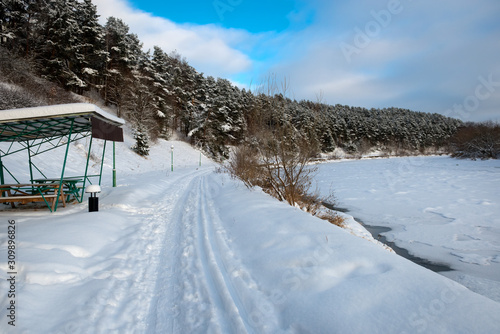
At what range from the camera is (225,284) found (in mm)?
2916

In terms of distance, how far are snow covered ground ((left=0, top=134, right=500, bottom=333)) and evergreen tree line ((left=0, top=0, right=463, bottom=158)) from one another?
12.7 feet

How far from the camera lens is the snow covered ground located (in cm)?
205

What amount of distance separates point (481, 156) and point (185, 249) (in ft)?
145

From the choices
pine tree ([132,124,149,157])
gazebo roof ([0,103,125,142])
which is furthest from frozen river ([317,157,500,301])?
pine tree ([132,124,149,157])

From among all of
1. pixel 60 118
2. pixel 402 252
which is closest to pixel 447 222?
pixel 402 252

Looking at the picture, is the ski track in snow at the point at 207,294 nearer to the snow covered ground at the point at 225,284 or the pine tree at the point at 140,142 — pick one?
the snow covered ground at the point at 225,284

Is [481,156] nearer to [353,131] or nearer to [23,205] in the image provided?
[353,131]

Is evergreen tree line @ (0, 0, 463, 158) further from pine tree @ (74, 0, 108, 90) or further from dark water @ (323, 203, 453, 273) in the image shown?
dark water @ (323, 203, 453, 273)

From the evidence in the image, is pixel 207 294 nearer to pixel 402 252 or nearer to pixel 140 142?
pixel 402 252

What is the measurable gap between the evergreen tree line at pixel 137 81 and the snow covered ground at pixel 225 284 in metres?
3.87

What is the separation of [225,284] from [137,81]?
107 feet

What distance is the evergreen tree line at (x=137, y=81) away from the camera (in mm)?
7488

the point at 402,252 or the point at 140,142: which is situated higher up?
the point at 140,142

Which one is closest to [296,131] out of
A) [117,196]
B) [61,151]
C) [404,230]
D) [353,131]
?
[404,230]
